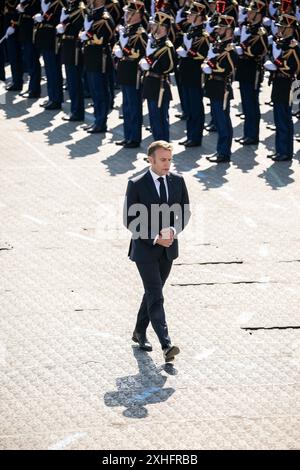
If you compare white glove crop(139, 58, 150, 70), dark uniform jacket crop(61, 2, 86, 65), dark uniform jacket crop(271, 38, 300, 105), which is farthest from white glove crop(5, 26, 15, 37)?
dark uniform jacket crop(271, 38, 300, 105)

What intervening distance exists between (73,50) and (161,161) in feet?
29.6

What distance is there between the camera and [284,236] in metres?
13.3

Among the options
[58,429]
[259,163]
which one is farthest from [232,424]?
[259,163]

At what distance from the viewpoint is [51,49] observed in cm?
1950

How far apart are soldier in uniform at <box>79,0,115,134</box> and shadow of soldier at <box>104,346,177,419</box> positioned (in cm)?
837

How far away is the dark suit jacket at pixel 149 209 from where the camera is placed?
33.0 ft

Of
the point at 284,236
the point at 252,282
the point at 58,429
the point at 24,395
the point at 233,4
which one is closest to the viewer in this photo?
the point at 58,429

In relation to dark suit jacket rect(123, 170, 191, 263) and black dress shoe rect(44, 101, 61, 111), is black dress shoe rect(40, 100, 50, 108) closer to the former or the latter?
black dress shoe rect(44, 101, 61, 111)

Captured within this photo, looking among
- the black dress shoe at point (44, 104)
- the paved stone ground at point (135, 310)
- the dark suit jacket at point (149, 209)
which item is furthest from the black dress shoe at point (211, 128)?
the dark suit jacket at point (149, 209)

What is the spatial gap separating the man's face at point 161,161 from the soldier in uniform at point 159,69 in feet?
21.3

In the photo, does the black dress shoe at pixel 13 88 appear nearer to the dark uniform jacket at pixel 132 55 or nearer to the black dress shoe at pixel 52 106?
the black dress shoe at pixel 52 106

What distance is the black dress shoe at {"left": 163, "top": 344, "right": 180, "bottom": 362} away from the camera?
392 inches

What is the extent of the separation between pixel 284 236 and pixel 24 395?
15.3ft

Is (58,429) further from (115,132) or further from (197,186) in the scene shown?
(115,132)
